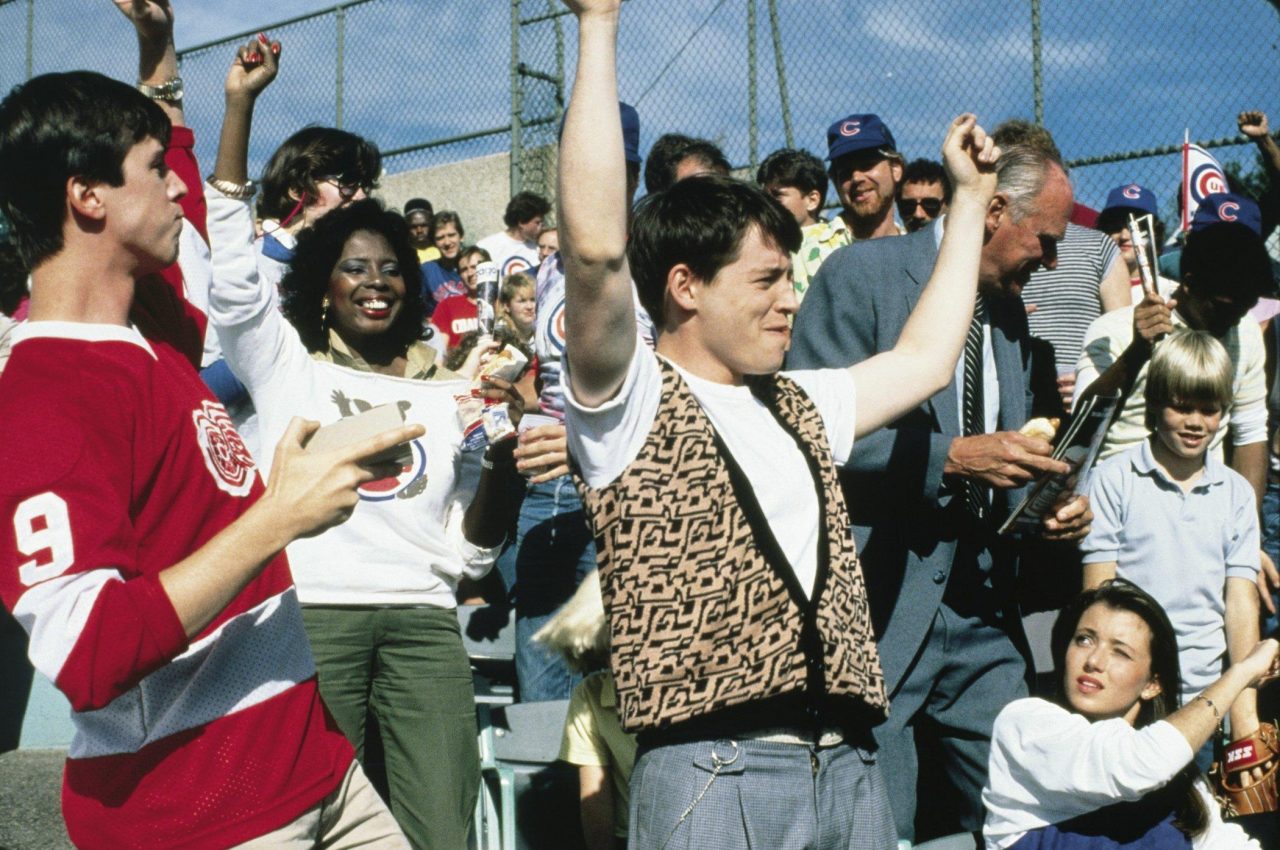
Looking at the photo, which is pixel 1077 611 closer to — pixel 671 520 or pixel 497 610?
pixel 671 520

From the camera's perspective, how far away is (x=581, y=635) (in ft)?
12.2

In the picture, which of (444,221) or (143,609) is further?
(444,221)

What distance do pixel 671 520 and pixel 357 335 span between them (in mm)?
2002

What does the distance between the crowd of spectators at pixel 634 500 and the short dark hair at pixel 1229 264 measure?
1 centimetres

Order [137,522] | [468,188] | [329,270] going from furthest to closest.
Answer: [468,188] → [329,270] → [137,522]

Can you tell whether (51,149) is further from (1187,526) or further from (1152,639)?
(1187,526)

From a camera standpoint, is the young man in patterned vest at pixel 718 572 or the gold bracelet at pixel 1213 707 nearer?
the young man in patterned vest at pixel 718 572

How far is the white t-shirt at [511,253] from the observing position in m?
9.32

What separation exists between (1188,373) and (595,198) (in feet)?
11.1

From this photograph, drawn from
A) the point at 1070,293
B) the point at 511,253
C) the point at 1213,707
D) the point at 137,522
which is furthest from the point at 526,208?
the point at 137,522

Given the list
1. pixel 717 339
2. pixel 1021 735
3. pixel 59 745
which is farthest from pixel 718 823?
pixel 59 745

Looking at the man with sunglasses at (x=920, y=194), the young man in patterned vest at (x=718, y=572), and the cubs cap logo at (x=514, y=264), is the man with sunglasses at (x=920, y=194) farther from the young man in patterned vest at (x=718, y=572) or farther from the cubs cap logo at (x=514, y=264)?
the young man in patterned vest at (x=718, y=572)

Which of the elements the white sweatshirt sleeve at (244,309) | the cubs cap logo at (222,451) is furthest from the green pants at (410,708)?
→ the cubs cap logo at (222,451)

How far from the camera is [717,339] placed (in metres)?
2.35
